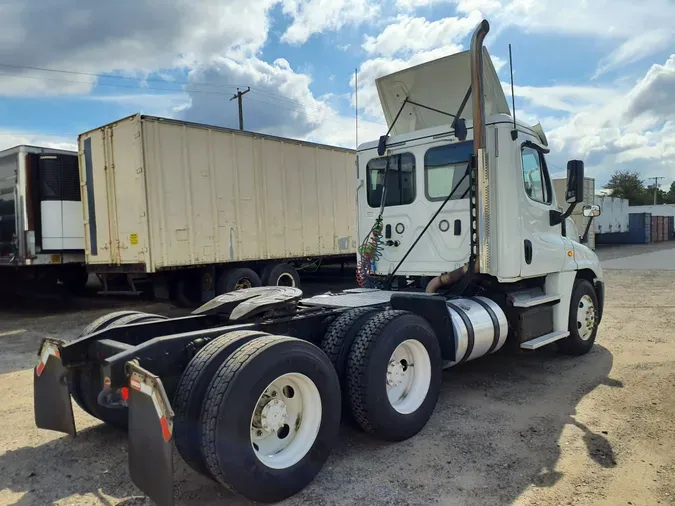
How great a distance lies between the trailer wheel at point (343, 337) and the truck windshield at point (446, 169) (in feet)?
6.41

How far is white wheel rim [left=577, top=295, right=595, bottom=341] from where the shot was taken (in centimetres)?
616

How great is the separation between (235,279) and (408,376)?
6404 mm

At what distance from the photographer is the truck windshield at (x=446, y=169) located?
5.35 metres

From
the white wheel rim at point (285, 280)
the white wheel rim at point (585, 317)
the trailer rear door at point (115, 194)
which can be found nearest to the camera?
the white wheel rim at point (585, 317)

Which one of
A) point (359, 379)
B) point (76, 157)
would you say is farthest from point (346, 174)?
point (359, 379)

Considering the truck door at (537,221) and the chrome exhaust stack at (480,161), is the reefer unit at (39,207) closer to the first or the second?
the chrome exhaust stack at (480,161)

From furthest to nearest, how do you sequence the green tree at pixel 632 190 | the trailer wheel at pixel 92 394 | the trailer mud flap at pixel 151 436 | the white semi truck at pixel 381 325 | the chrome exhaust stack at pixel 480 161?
the green tree at pixel 632 190
the chrome exhaust stack at pixel 480 161
the trailer wheel at pixel 92 394
the white semi truck at pixel 381 325
the trailer mud flap at pixel 151 436

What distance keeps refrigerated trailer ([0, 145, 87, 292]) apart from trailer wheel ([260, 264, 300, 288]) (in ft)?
12.3

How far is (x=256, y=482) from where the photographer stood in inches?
109

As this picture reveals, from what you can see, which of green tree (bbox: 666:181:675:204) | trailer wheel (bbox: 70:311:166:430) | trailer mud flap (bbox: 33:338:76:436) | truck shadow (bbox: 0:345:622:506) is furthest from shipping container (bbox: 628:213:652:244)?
green tree (bbox: 666:181:675:204)

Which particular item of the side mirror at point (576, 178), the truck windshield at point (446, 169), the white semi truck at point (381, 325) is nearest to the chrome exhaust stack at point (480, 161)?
the white semi truck at point (381, 325)

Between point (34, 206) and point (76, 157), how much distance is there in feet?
4.14

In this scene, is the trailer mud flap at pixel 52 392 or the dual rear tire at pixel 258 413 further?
the trailer mud flap at pixel 52 392

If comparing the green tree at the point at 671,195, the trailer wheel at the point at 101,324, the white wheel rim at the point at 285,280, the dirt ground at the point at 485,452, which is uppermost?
the green tree at the point at 671,195
